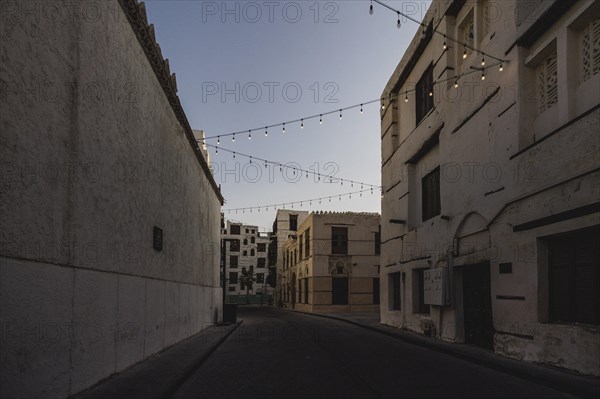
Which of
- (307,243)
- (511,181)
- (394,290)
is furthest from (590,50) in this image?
(307,243)

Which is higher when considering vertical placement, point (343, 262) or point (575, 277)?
point (575, 277)

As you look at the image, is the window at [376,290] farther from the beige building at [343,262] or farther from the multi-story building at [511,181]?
the multi-story building at [511,181]

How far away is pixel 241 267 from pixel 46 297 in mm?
85585

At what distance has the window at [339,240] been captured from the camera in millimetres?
38594

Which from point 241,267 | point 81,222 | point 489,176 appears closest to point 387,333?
point 489,176

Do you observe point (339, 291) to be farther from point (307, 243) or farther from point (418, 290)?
point (418, 290)

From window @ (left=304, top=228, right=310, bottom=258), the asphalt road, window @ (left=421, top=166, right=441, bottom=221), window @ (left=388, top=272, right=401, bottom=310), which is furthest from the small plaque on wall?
window @ (left=304, top=228, right=310, bottom=258)

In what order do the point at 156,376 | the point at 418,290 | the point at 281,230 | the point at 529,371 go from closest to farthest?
1. the point at 156,376
2. the point at 529,371
3. the point at 418,290
4. the point at 281,230

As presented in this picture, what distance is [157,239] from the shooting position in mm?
11102

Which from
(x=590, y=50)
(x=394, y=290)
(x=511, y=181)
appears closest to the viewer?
(x=590, y=50)

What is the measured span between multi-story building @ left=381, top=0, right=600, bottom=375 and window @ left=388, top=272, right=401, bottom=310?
264cm

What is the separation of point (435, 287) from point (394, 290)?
6.41m

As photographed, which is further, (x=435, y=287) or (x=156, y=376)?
(x=435, y=287)

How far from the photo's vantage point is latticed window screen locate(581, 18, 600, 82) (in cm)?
877
